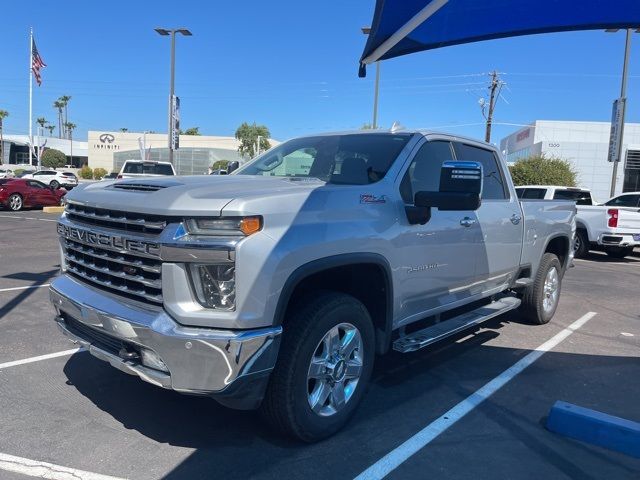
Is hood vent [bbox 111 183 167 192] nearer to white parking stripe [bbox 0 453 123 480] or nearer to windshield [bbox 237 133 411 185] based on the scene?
windshield [bbox 237 133 411 185]

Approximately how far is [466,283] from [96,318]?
3.04 metres

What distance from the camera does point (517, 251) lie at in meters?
5.75

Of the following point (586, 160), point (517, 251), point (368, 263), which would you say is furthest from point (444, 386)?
point (586, 160)

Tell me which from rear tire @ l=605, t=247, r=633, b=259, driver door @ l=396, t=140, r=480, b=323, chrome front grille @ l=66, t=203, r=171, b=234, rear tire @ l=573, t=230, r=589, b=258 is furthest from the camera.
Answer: rear tire @ l=605, t=247, r=633, b=259

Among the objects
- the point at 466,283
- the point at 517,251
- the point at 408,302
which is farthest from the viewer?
the point at 517,251

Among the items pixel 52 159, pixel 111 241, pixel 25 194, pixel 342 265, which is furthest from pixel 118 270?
pixel 52 159

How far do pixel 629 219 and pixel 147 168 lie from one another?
49.0 ft

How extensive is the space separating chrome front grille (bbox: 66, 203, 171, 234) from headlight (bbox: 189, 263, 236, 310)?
1.06 feet

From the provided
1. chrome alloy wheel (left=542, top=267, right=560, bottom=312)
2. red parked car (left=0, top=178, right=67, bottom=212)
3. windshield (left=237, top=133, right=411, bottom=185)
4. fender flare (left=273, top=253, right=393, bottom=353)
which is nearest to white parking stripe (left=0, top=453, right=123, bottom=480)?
fender flare (left=273, top=253, right=393, bottom=353)

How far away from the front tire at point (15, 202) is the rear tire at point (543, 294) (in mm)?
21355

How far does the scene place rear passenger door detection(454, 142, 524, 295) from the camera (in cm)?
502

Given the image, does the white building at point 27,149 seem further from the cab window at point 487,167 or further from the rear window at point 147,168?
the cab window at point 487,167

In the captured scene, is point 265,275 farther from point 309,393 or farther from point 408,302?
point 408,302

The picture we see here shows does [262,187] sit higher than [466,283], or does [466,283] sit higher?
[262,187]
